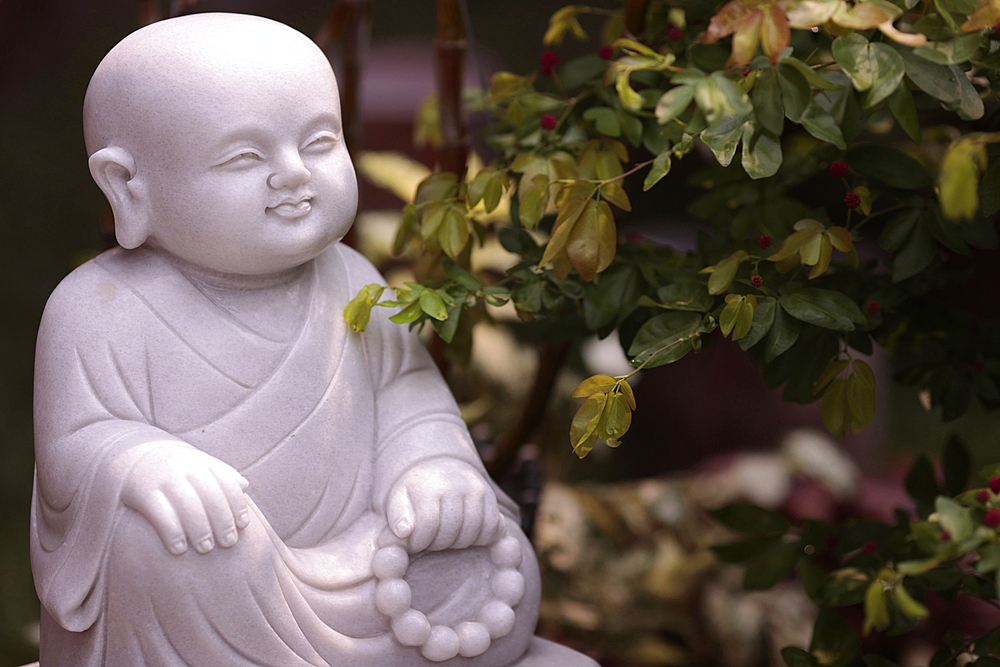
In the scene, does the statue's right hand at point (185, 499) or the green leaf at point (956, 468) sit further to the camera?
the green leaf at point (956, 468)

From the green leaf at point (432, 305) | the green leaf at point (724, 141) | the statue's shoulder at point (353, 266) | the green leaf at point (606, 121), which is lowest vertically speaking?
the statue's shoulder at point (353, 266)

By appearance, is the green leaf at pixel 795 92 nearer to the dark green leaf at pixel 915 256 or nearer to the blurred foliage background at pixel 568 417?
the dark green leaf at pixel 915 256

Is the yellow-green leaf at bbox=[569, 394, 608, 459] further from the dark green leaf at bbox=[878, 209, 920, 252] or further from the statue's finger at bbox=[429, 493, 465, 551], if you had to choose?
the dark green leaf at bbox=[878, 209, 920, 252]

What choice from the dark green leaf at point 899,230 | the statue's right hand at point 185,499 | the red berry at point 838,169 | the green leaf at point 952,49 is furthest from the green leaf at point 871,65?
the statue's right hand at point 185,499

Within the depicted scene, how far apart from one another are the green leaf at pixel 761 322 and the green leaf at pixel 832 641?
0.63 meters

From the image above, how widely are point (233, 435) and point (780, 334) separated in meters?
0.85

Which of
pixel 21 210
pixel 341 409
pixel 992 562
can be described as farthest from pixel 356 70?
pixel 992 562

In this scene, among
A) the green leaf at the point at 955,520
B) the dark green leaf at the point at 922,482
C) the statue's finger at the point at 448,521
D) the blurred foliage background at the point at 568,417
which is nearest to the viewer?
the green leaf at the point at 955,520

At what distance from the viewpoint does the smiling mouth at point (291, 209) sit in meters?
1.36

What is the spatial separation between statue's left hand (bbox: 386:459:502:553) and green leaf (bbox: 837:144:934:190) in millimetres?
849

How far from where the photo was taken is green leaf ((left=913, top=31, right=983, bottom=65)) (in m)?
1.22

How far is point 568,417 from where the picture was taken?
2.81 meters

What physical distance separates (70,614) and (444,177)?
3.20 ft

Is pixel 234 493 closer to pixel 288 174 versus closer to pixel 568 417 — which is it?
pixel 288 174
